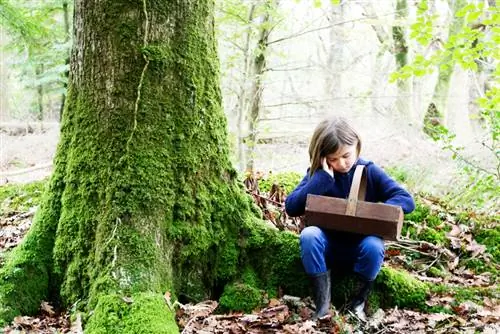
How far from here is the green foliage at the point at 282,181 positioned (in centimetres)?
589

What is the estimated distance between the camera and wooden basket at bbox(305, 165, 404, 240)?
137 inches

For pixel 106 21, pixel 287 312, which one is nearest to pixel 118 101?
pixel 106 21

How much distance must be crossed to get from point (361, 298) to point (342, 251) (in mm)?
357

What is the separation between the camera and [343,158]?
3.71m

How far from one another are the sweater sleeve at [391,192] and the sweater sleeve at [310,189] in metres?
0.35

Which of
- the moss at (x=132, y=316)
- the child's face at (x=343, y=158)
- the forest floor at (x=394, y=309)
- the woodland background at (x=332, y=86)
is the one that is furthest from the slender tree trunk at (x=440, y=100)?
the moss at (x=132, y=316)

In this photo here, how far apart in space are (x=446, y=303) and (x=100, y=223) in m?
2.55

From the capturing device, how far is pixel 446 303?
377cm

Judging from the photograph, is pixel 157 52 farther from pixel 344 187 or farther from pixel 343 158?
pixel 344 187

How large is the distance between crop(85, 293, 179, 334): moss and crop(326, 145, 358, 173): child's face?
156 centimetres

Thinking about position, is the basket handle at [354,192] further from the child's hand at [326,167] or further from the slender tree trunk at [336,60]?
the slender tree trunk at [336,60]

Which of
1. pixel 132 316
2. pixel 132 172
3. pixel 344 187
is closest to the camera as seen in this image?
pixel 132 316

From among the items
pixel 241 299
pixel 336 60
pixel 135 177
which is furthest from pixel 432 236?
pixel 336 60

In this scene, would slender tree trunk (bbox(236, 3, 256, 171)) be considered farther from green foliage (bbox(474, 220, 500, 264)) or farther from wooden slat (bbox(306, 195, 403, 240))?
wooden slat (bbox(306, 195, 403, 240))
